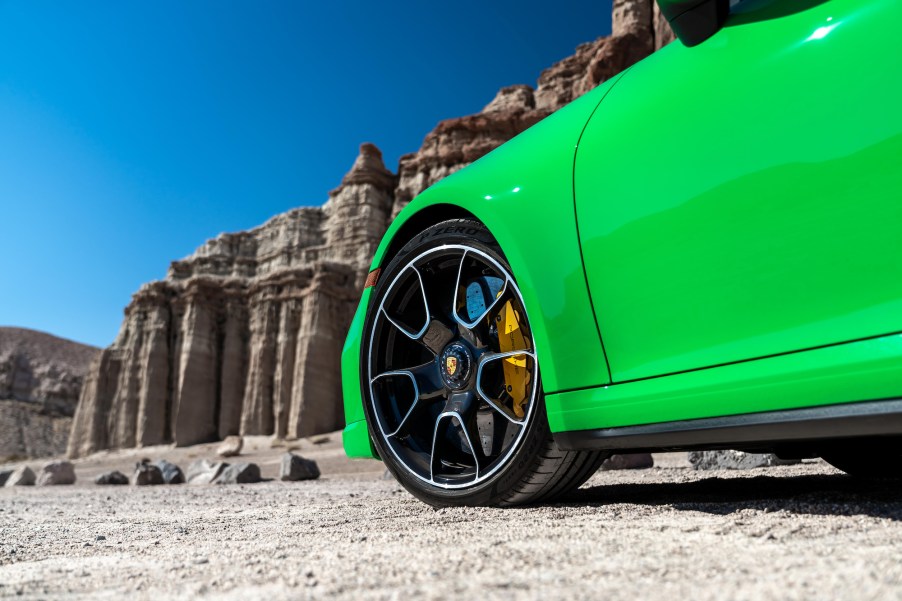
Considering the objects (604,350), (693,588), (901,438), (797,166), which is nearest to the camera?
(693,588)

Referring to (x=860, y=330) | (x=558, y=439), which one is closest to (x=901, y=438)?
(x=860, y=330)

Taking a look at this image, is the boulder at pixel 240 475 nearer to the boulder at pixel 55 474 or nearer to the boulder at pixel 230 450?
the boulder at pixel 55 474

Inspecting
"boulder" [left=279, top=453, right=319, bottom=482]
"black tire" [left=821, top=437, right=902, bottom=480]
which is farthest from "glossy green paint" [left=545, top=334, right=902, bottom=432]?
"boulder" [left=279, top=453, right=319, bottom=482]

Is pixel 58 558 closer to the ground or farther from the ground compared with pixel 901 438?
closer to the ground

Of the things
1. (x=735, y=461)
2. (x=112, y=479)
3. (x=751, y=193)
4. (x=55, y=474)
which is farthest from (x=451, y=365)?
(x=55, y=474)

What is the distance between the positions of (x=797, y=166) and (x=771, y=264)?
0.27 metres

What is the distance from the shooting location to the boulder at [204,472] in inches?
340

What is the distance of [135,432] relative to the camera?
4166 cm

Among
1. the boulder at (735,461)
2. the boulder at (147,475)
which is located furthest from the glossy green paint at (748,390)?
the boulder at (147,475)

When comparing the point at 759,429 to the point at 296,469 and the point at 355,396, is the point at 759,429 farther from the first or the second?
the point at 296,469

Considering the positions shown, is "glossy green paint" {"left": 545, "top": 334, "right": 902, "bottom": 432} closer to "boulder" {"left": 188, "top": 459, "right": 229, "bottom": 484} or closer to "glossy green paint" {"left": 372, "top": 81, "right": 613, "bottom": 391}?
"glossy green paint" {"left": 372, "top": 81, "right": 613, "bottom": 391}

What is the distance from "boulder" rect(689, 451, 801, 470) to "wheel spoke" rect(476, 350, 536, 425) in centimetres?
383

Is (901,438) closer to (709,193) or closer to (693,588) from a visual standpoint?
(709,193)

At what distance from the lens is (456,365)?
7.88 ft
